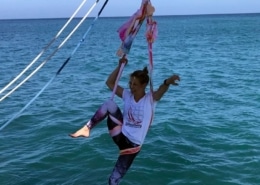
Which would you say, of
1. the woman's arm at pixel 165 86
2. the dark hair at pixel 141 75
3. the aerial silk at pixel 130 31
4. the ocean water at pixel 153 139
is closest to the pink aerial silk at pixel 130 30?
the aerial silk at pixel 130 31

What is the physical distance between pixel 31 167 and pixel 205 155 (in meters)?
4.44

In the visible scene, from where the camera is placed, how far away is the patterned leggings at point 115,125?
241 inches

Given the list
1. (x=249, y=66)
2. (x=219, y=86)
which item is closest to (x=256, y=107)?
(x=219, y=86)

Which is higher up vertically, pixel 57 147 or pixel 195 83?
pixel 57 147

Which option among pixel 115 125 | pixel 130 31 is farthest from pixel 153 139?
pixel 130 31

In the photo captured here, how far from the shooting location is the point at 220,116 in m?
14.3

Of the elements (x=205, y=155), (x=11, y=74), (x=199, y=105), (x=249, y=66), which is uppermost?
(x=205, y=155)

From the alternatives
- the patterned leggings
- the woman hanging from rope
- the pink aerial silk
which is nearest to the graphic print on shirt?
the woman hanging from rope

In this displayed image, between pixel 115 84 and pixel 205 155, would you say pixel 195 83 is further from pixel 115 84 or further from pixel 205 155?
pixel 115 84

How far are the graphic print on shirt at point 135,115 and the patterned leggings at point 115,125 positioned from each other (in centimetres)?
16

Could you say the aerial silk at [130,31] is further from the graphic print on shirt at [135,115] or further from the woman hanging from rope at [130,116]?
the graphic print on shirt at [135,115]

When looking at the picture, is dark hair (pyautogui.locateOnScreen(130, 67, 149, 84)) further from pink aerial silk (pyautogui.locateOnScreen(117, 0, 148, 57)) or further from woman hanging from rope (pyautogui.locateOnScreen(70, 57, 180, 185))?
pink aerial silk (pyautogui.locateOnScreen(117, 0, 148, 57))

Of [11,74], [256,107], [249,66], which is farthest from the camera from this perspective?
[249,66]

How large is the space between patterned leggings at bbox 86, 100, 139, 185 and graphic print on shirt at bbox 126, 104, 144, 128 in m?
0.16
